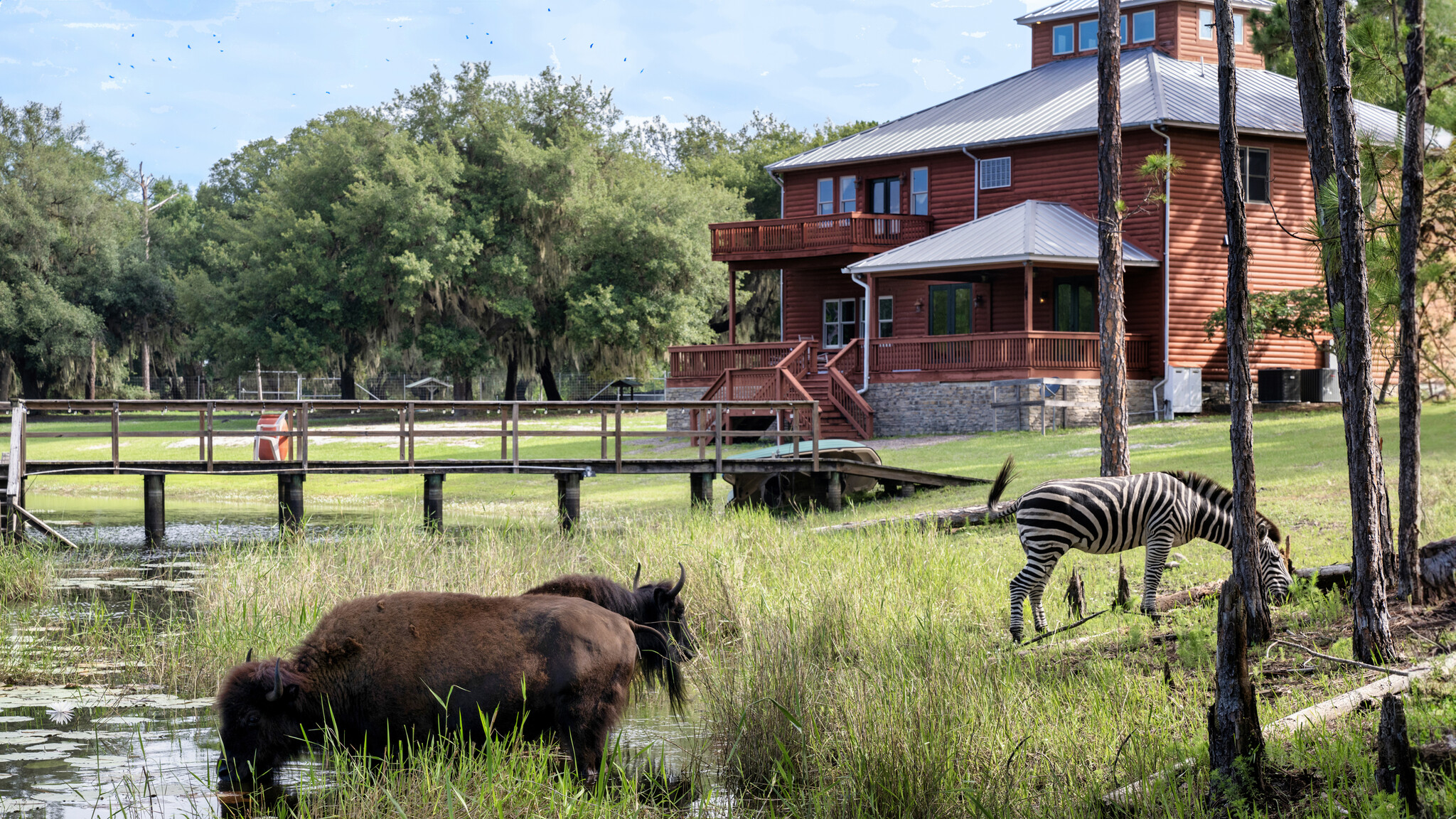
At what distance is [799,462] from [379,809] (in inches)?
576

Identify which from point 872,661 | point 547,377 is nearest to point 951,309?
point 547,377

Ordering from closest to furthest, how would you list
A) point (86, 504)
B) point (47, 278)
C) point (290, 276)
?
point (86, 504) < point (290, 276) < point (47, 278)

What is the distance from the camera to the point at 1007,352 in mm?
29406

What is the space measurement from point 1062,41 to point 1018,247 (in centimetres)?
1309

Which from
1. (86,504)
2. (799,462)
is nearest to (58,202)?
(86,504)

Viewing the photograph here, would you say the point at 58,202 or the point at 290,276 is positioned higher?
the point at 58,202

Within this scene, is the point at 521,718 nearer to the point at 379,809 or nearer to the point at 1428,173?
the point at 379,809

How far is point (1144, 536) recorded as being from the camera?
944cm

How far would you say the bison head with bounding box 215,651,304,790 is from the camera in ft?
18.3

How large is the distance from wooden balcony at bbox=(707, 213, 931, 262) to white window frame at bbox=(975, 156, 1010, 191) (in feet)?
6.01

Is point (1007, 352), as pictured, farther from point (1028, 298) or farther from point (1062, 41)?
point (1062, 41)

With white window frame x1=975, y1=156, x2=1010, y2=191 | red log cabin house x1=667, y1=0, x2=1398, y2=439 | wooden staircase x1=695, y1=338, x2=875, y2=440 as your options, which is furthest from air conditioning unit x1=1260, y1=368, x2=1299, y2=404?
wooden staircase x1=695, y1=338, x2=875, y2=440

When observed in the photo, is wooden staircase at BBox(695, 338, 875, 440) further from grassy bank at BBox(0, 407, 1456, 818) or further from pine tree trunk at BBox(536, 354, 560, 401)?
pine tree trunk at BBox(536, 354, 560, 401)

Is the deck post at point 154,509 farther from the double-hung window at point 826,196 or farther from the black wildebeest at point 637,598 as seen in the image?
the double-hung window at point 826,196
